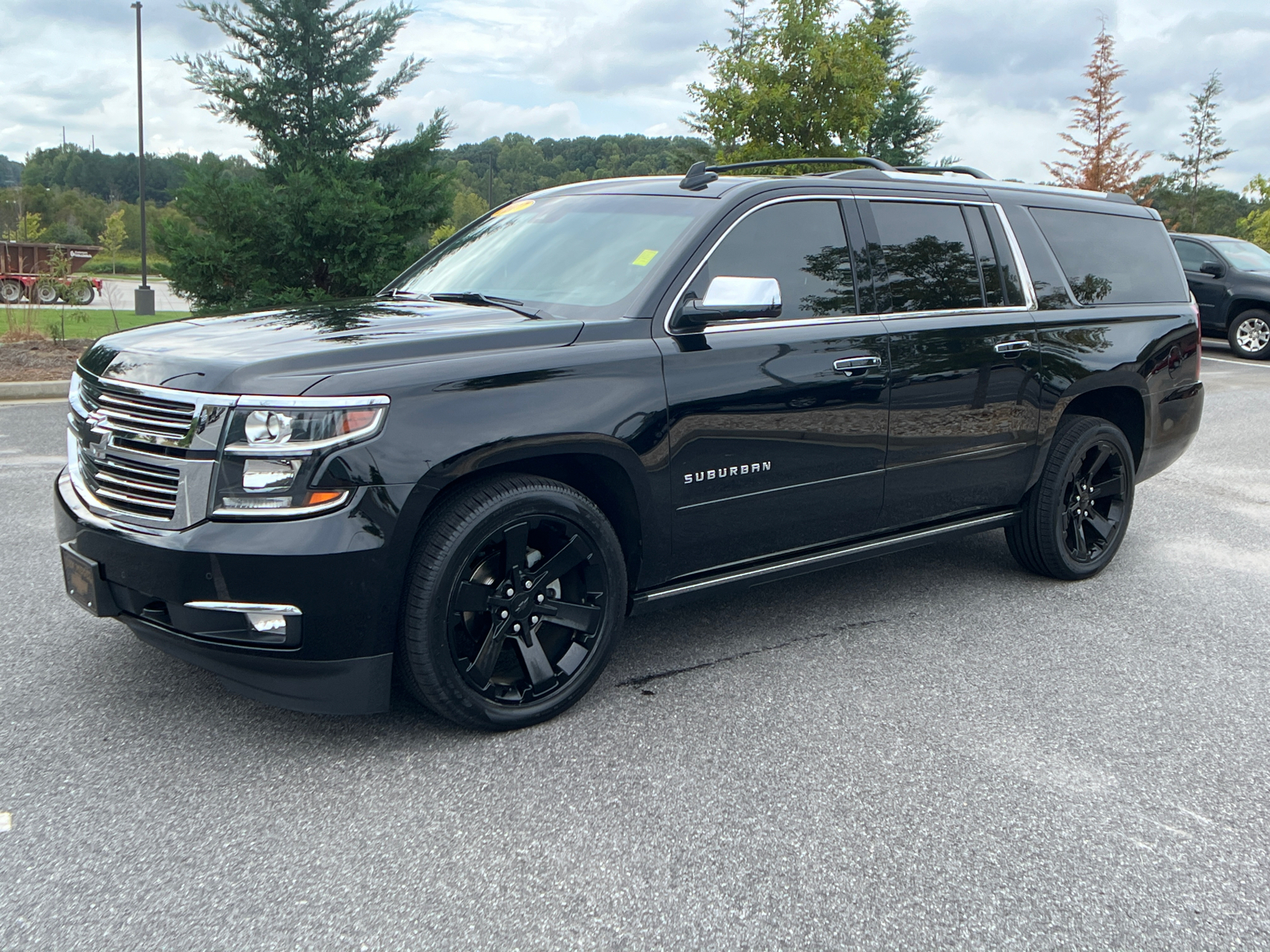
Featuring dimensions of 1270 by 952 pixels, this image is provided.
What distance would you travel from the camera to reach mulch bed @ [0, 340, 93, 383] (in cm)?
1120

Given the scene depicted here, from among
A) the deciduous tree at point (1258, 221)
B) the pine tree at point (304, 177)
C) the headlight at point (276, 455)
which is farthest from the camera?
the deciduous tree at point (1258, 221)

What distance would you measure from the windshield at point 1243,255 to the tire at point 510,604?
661 inches

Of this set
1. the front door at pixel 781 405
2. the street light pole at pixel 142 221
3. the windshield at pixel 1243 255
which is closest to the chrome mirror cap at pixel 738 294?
the front door at pixel 781 405

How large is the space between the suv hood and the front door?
53cm

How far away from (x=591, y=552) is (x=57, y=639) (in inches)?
85.3

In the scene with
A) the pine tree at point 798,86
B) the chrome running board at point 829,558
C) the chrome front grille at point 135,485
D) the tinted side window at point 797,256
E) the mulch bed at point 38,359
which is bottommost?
the mulch bed at point 38,359

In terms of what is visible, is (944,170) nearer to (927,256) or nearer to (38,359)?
(927,256)

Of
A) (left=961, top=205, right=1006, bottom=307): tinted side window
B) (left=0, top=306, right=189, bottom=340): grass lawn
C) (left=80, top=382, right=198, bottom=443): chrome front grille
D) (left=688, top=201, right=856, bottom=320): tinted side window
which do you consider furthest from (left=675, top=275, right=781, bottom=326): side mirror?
(left=0, top=306, right=189, bottom=340): grass lawn

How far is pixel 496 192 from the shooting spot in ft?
238

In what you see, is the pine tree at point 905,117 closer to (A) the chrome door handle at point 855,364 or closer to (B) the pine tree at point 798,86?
(B) the pine tree at point 798,86

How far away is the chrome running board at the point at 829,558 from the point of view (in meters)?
3.83

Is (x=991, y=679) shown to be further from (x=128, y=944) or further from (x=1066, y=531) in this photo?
(x=128, y=944)

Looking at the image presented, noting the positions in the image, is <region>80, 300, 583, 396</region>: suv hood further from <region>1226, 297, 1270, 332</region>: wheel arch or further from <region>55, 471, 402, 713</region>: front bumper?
<region>1226, 297, 1270, 332</region>: wheel arch

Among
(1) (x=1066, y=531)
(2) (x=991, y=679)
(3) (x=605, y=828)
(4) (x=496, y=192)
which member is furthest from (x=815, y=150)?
(4) (x=496, y=192)
